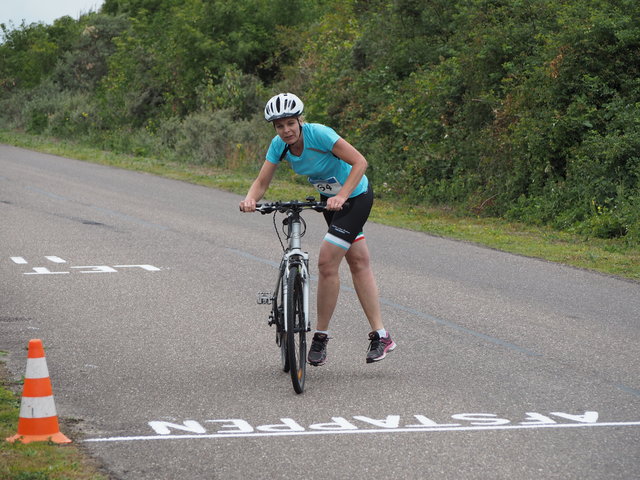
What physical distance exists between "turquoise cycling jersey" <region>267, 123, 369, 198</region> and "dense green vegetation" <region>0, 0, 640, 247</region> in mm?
9044

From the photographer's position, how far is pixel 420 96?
78.1 feet

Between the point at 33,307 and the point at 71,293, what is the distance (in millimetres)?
843

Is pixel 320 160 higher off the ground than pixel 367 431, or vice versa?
pixel 320 160

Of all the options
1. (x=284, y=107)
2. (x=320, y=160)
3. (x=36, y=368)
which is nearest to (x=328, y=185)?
(x=320, y=160)

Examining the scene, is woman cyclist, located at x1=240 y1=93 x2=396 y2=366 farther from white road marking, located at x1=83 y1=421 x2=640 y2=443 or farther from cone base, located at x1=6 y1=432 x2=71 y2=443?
cone base, located at x1=6 y1=432 x2=71 y2=443

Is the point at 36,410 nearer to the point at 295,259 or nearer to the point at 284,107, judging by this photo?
the point at 295,259

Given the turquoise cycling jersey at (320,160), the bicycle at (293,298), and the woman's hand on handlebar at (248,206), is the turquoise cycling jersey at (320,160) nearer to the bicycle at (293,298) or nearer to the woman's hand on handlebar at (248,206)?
the bicycle at (293,298)

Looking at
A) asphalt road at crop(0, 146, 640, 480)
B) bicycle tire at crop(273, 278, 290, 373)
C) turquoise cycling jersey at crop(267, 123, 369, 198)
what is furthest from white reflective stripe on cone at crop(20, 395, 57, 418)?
turquoise cycling jersey at crop(267, 123, 369, 198)

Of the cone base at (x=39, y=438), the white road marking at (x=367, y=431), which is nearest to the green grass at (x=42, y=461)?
the cone base at (x=39, y=438)

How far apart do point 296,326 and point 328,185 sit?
3.58 feet

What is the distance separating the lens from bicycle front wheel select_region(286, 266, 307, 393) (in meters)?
6.86

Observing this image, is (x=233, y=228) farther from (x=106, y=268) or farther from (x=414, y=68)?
(x=414, y=68)

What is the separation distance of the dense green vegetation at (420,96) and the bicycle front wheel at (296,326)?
31.2 feet

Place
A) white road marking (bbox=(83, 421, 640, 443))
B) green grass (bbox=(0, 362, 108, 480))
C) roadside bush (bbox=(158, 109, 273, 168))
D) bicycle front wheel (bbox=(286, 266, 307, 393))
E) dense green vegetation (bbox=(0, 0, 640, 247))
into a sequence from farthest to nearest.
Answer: roadside bush (bbox=(158, 109, 273, 168))
dense green vegetation (bbox=(0, 0, 640, 247))
bicycle front wheel (bbox=(286, 266, 307, 393))
white road marking (bbox=(83, 421, 640, 443))
green grass (bbox=(0, 362, 108, 480))
